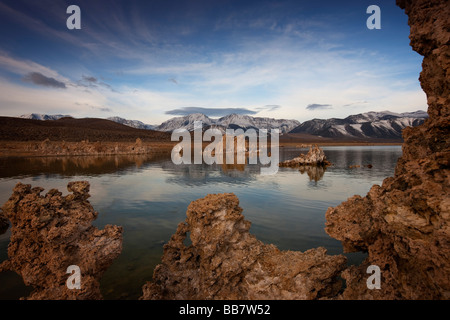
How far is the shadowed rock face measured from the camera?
11.8ft

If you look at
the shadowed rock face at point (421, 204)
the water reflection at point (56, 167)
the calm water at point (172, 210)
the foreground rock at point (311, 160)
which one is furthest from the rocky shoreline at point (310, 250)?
the foreground rock at point (311, 160)

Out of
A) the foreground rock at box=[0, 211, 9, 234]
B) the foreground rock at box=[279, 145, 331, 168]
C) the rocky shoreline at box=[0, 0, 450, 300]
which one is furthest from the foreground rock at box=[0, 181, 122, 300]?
Answer: the foreground rock at box=[279, 145, 331, 168]

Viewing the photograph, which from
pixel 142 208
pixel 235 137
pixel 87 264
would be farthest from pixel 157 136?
pixel 87 264

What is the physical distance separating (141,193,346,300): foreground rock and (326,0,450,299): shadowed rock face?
2.54 ft

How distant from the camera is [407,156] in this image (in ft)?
16.5

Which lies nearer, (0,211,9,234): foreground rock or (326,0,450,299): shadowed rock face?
(326,0,450,299): shadowed rock face

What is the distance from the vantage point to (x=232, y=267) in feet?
18.0

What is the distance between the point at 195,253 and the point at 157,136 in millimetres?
128904

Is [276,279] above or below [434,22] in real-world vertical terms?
below

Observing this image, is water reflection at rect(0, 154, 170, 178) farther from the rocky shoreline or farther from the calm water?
the rocky shoreline

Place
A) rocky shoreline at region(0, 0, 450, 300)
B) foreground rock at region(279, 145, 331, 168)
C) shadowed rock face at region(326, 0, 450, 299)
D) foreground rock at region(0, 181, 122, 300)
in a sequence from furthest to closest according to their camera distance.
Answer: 1. foreground rock at region(279, 145, 331, 168)
2. foreground rock at region(0, 181, 122, 300)
3. rocky shoreline at region(0, 0, 450, 300)
4. shadowed rock face at region(326, 0, 450, 299)

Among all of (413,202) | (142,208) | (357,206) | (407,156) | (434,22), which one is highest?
(434,22)

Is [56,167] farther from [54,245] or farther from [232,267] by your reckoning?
[232,267]
